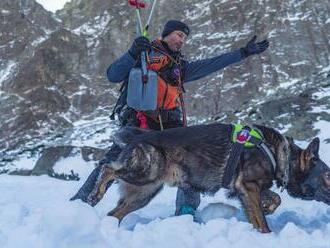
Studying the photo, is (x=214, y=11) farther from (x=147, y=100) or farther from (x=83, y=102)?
(x=147, y=100)

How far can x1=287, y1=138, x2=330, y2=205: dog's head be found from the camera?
532 cm

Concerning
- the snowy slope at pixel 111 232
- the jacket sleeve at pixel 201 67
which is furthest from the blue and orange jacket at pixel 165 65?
the snowy slope at pixel 111 232

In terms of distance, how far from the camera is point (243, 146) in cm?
516

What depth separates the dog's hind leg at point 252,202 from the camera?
187 inches

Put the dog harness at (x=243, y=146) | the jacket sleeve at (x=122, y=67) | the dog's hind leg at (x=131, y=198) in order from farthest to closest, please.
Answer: the jacket sleeve at (x=122, y=67)
the dog's hind leg at (x=131, y=198)
the dog harness at (x=243, y=146)

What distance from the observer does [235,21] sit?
90750 millimetres

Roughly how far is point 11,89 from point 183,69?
98537 mm

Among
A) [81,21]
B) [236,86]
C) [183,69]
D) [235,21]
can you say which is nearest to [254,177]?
[183,69]

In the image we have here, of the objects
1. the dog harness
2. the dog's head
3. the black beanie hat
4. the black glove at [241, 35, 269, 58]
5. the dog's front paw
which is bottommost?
the dog's front paw

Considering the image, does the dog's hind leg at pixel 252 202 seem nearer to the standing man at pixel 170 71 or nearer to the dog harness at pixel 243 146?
the dog harness at pixel 243 146

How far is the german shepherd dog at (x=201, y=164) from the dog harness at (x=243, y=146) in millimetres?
52

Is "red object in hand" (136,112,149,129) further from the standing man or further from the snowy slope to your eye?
the snowy slope

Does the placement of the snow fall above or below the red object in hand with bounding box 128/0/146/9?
below

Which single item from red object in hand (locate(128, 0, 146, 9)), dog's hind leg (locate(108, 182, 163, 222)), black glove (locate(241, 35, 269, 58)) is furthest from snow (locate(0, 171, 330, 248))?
red object in hand (locate(128, 0, 146, 9))
